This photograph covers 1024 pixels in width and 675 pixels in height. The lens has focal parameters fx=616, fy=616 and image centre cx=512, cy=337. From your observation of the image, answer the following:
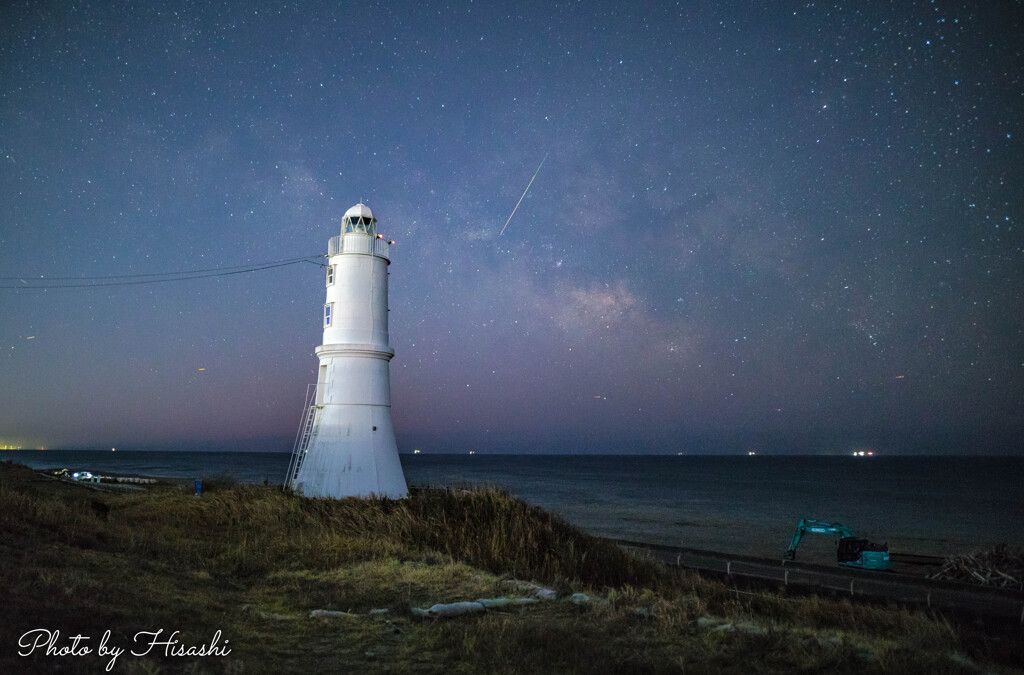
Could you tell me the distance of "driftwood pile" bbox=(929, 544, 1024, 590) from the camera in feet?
67.2

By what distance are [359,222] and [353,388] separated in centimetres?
559

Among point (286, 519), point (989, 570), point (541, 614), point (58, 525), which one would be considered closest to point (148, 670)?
point (541, 614)

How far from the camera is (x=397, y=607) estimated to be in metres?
7.22

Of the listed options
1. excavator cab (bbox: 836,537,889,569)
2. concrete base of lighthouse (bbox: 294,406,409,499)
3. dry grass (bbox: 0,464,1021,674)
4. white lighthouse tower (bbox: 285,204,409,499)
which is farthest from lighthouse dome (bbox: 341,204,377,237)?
excavator cab (bbox: 836,537,889,569)

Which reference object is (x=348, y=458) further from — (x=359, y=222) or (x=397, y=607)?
(x=397, y=607)

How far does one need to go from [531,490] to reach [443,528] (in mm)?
65843

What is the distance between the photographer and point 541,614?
706 cm

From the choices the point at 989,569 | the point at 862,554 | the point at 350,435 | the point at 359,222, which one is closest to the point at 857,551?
the point at 862,554

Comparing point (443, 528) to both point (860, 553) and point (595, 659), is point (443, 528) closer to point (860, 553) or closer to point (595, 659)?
point (595, 659)

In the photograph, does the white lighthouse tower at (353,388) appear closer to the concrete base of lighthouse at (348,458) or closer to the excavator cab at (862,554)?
the concrete base of lighthouse at (348,458)

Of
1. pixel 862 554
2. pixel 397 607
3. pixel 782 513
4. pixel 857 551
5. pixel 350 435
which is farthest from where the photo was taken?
pixel 782 513

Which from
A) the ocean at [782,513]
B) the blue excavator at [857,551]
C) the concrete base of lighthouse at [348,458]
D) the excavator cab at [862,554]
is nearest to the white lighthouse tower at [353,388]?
the concrete base of lighthouse at [348,458]

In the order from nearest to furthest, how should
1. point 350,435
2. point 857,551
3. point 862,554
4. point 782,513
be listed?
point 350,435, point 862,554, point 857,551, point 782,513

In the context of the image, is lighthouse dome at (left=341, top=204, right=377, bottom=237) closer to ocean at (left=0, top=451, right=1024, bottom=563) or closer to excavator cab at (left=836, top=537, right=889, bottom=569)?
ocean at (left=0, top=451, right=1024, bottom=563)
